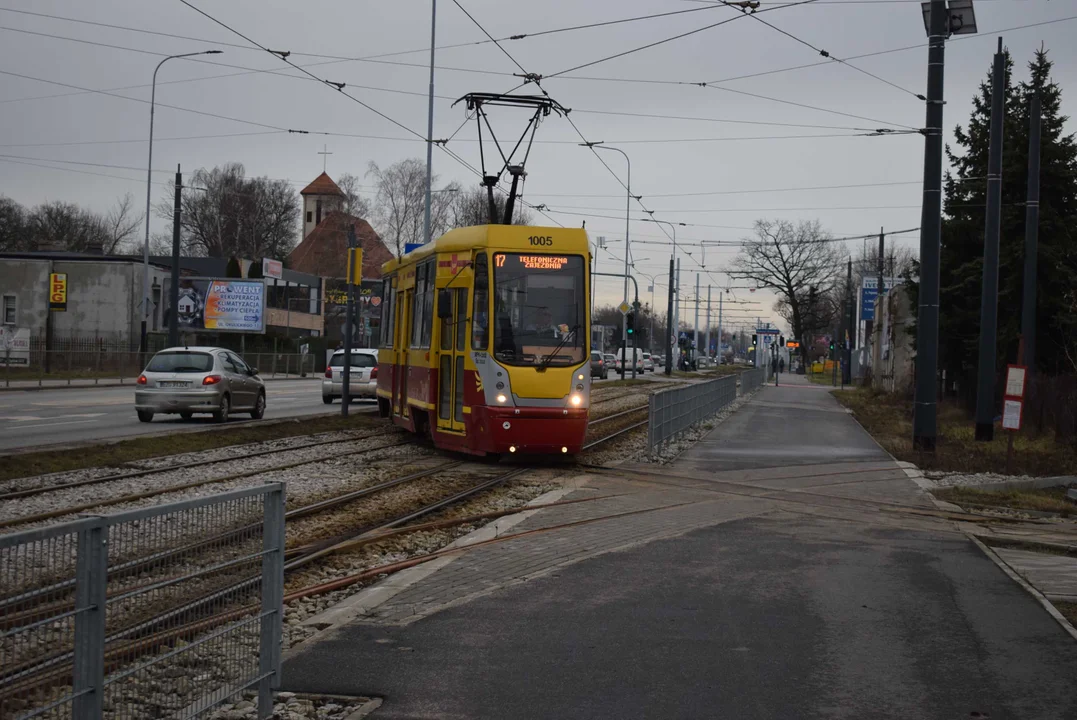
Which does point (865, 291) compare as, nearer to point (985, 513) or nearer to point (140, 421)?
point (140, 421)

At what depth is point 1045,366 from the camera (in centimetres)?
3288

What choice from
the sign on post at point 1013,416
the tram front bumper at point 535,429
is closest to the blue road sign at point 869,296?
the sign on post at point 1013,416

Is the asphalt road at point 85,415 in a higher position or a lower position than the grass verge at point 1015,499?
lower

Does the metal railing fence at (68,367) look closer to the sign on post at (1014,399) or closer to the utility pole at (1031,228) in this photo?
the utility pole at (1031,228)

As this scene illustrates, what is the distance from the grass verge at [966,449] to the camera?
66.1ft

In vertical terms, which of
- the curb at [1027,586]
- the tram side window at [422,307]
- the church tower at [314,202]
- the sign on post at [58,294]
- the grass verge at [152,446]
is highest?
the church tower at [314,202]

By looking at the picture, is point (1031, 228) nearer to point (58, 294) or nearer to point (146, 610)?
point (146, 610)

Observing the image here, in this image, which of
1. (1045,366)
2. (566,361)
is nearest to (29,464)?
(566,361)

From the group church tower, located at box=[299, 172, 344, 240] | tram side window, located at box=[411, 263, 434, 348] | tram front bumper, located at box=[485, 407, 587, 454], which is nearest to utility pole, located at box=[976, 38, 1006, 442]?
tram front bumper, located at box=[485, 407, 587, 454]

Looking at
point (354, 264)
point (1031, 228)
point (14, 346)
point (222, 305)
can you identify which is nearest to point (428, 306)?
point (354, 264)

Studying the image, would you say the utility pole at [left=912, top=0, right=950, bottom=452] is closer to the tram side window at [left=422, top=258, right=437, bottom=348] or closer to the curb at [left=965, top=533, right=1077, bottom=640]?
the tram side window at [left=422, top=258, right=437, bottom=348]

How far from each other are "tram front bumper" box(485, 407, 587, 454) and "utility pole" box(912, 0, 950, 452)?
24.4 feet

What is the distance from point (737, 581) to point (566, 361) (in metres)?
8.86

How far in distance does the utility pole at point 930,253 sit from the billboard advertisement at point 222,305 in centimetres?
5292
